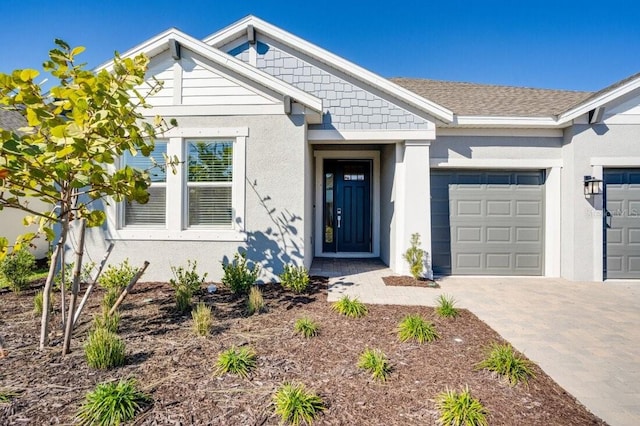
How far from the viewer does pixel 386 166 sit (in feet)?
27.1

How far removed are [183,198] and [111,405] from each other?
14.7ft

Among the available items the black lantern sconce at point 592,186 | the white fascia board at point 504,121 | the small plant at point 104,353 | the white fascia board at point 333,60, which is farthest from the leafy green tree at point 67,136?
the black lantern sconce at point 592,186

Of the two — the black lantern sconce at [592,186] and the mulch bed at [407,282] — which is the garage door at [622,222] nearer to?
the black lantern sconce at [592,186]

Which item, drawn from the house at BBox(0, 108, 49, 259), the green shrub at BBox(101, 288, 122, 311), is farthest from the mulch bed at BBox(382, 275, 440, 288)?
the house at BBox(0, 108, 49, 259)

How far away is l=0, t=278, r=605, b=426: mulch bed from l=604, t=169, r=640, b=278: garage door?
5.19 meters

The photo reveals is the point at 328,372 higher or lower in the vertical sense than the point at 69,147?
lower

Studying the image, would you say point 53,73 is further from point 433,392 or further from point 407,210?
point 407,210

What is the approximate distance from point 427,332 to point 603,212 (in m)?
6.15

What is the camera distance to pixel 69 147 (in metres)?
2.51

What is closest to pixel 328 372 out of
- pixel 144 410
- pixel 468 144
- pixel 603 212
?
pixel 144 410

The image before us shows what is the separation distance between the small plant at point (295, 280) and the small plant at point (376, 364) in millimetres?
2558

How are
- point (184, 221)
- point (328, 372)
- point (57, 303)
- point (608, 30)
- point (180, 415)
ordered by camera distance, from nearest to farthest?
point (180, 415), point (328, 372), point (57, 303), point (184, 221), point (608, 30)

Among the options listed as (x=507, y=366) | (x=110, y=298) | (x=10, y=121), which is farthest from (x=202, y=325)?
(x=10, y=121)

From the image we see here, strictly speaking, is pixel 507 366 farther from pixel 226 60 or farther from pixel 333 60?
pixel 333 60
